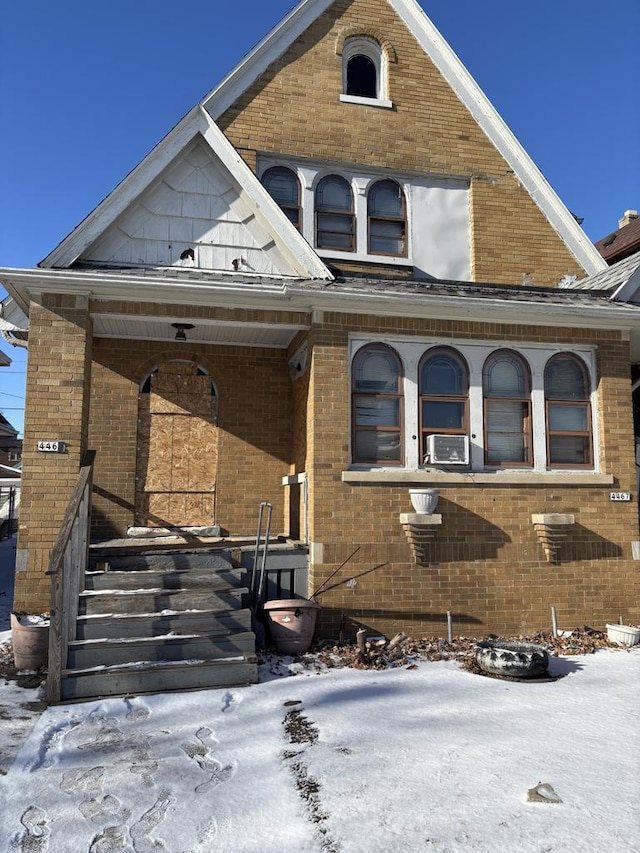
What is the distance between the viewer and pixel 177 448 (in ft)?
31.7

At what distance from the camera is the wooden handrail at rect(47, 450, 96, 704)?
18.5 feet

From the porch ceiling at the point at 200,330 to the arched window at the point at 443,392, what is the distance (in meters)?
1.77

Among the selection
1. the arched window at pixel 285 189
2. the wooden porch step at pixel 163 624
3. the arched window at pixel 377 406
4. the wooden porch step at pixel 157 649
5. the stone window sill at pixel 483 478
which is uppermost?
the arched window at pixel 285 189

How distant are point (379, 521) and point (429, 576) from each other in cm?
94

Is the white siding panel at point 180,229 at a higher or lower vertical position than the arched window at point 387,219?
lower

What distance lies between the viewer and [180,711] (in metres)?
5.61

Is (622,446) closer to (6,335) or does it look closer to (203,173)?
(203,173)

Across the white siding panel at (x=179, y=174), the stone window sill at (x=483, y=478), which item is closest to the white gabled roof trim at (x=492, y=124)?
the white siding panel at (x=179, y=174)

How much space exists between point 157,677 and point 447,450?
4.36 meters

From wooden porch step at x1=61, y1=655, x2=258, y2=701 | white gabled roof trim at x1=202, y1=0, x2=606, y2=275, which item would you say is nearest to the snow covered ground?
wooden porch step at x1=61, y1=655, x2=258, y2=701

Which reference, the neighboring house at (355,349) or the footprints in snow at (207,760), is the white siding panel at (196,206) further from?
the footprints in snow at (207,760)

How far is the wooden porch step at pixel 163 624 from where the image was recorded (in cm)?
640

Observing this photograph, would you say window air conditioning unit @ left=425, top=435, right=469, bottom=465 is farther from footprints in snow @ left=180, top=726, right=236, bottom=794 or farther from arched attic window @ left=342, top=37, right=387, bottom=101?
arched attic window @ left=342, top=37, right=387, bottom=101

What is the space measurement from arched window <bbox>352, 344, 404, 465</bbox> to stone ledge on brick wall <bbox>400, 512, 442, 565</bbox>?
2.55 ft
